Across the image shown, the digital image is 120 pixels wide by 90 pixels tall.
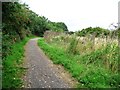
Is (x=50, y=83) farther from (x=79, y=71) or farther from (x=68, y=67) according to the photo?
(x=68, y=67)

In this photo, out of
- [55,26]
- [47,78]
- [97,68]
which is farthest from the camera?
[55,26]

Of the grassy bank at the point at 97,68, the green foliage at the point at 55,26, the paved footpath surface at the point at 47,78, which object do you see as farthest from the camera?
the green foliage at the point at 55,26

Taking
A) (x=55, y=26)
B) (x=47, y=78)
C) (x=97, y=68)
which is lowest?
(x=47, y=78)

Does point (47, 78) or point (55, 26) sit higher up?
point (55, 26)

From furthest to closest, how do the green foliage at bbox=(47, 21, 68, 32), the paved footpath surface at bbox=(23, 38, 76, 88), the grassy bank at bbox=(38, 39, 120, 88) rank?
the green foliage at bbox=(47, 21, 68, 32)
the grassy bank at bbox=(38, 39, 120, 88)
the paved footpath surface at bbox=(23, 38, 76, 88)

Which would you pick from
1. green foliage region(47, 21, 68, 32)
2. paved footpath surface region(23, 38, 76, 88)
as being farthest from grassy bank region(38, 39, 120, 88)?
green foliage region(47, 21, 68, 32)

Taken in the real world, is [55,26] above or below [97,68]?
above

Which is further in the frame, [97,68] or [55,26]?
[55,26]

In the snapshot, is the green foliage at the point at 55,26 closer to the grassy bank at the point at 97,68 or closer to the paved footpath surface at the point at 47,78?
the grassy bank at the point at 97,68

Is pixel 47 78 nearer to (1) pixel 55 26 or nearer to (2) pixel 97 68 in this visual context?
(2) pixel 97 68

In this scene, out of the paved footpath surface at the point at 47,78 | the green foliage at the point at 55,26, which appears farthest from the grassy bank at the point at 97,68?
the green foliage at the point at 55,26

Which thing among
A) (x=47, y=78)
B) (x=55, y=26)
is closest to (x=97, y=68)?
(x=47, y=78)

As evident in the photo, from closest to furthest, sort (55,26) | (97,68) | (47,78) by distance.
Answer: (47,78) < (97,68) < (55,26)

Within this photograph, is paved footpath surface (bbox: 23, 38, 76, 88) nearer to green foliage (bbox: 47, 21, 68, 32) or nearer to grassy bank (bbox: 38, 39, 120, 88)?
grassy bank (bbox: 38, 39, 120, 88)
